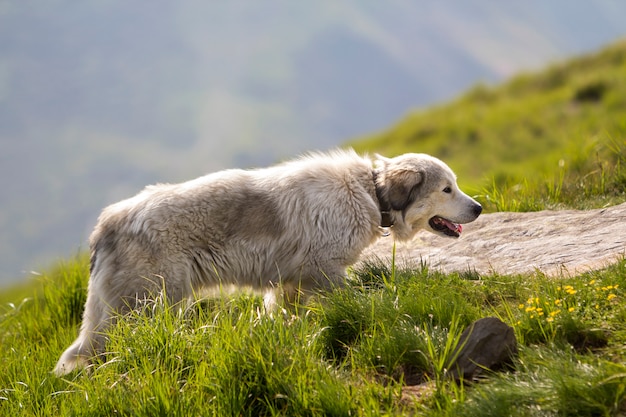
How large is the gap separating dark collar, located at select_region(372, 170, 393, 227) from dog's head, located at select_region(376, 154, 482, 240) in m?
0.01

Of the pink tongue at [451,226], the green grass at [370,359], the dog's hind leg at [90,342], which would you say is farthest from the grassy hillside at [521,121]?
the dog's hind leg at [90,342]

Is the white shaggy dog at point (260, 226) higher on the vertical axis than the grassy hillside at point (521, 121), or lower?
higher

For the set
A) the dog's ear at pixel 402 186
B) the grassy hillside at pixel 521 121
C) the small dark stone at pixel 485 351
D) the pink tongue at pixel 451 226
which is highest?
the dog's ear at pixel 402 186

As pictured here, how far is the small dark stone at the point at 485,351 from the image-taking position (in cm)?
431

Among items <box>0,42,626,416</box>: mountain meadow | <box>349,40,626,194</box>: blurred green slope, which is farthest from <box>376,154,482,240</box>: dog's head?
<box>349,40,626,194</box>: blurred green slope

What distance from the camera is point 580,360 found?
4.18 m

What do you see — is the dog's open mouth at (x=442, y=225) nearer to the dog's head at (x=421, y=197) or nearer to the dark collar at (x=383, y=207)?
the dog's head at (x=421, y=197)

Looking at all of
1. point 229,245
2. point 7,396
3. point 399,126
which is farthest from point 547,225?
point 399,126

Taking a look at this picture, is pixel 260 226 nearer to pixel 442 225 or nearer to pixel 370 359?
pixel 442 225

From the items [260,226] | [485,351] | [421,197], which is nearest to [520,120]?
[421,197]

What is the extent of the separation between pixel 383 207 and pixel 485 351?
2772 mm

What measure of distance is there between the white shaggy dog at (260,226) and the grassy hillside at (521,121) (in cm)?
535

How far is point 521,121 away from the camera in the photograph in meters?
19.6

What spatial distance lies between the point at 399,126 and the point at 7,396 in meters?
19.1
